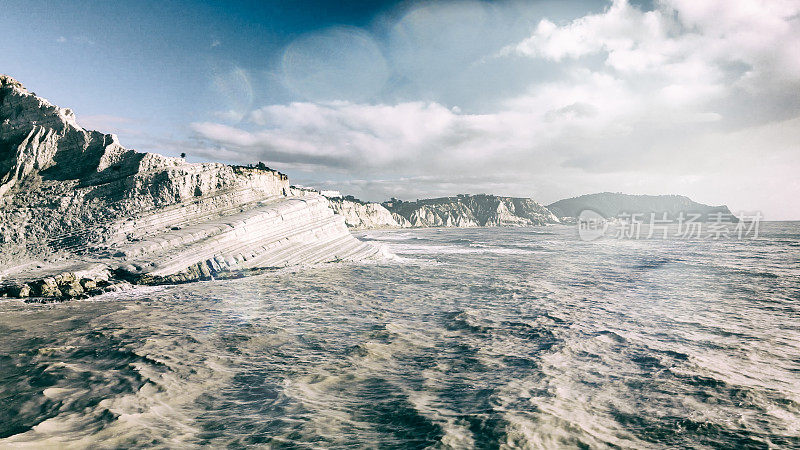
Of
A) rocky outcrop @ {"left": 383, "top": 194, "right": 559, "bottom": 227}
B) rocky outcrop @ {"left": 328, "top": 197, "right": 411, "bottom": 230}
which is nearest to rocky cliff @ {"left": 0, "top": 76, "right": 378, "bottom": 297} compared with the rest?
rocky outcrop @ {"left": 328, "top": 197, "right": 411, "bottom": 230}

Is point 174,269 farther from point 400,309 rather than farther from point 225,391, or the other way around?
point 225,391

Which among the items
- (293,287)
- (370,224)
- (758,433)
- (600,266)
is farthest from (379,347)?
(370,224)

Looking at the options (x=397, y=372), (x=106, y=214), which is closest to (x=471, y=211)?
(x=106, y=214)

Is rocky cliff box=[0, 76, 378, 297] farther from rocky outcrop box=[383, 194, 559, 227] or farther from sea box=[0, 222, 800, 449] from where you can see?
rocky outcrop box=[383, 194, 559, 227]

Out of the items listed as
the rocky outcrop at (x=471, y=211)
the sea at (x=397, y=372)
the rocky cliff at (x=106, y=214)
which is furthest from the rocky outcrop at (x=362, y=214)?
the sea at (x=397, y=372)

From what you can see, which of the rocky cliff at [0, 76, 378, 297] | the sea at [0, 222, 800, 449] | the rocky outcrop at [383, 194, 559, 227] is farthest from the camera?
the rocky outcrop at [383, 194, 559, 227]

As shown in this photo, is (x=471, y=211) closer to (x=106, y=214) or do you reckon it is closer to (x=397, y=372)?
(x=106, y=214)
